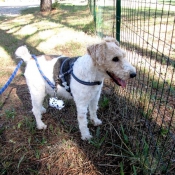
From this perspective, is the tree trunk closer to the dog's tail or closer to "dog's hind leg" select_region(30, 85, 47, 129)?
the dog's tail

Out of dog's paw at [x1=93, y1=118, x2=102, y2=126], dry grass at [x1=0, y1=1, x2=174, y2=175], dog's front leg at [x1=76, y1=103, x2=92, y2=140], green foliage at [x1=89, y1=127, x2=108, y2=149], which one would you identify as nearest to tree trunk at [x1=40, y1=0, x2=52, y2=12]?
dry grass at [x1=0, y1=1, x2=174, y2=175]

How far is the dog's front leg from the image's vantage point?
2884 millimetres

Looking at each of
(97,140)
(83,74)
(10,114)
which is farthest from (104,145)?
(10,114)

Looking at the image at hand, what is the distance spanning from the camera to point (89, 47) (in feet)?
8.30

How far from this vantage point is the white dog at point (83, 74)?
249cm

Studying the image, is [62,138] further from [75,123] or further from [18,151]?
[18,151]

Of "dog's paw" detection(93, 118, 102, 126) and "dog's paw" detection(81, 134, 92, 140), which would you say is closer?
"dog's paw" detection(81, 134, 92, 140)

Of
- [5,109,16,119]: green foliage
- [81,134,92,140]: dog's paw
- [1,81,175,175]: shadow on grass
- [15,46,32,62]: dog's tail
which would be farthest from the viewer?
[5,109,16,119]: green foliage

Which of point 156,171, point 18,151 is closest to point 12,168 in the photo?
point 18,151

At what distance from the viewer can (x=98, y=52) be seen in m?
2.46

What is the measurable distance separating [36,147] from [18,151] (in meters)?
0.24

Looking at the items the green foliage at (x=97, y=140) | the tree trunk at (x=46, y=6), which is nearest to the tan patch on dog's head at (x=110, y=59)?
the green foliage at (x=97, y=140)

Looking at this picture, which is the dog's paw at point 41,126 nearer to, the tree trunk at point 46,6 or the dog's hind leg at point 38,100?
the dog's hind leg at point 38,100

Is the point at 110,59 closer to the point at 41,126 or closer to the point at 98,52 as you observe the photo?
the point at 98,52
